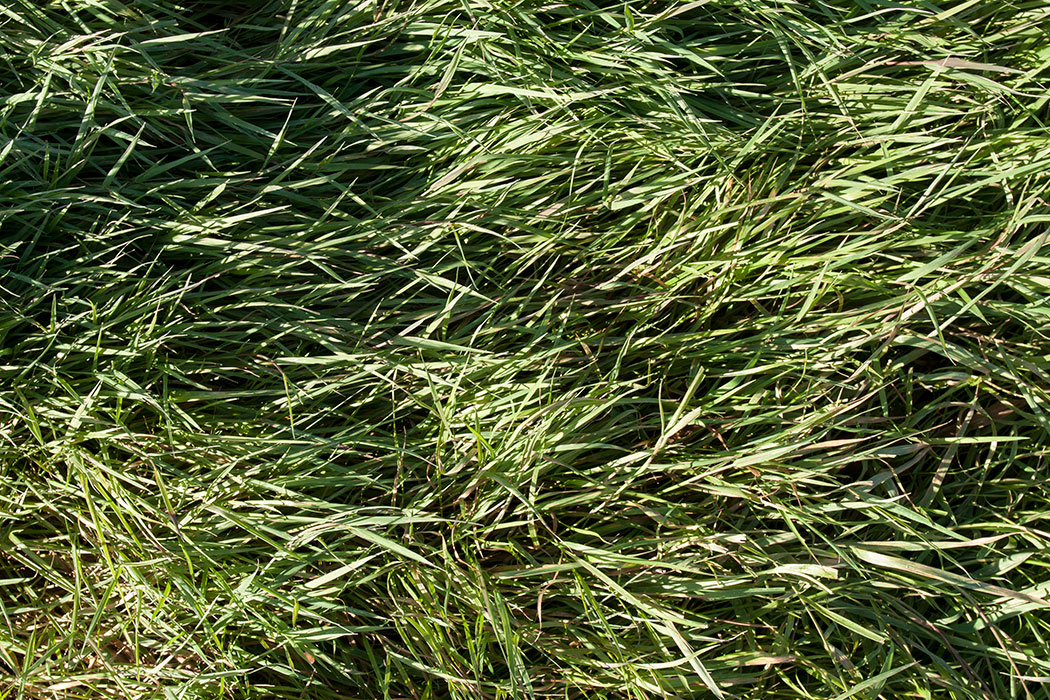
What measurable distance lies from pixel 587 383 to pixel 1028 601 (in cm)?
96

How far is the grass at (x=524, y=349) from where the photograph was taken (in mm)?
1639

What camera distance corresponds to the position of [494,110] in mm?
1811

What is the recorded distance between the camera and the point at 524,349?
174cm

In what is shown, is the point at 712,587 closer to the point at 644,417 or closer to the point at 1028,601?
the point at 644,417

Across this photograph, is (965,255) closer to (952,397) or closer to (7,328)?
(952,397)

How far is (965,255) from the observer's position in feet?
5.83

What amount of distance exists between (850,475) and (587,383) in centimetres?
58

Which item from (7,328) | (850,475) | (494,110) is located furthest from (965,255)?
(7,328)

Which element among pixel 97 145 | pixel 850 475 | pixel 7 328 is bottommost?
pixel 850 475

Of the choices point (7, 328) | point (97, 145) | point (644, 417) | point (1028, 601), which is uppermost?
point (97, 145)

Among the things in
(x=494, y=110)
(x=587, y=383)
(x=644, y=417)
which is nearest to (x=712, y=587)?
(x=644, y=417)

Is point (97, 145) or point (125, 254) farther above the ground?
point (97, 145)

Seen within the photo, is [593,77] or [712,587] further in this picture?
[593,77]

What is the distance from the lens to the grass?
5.38ft
